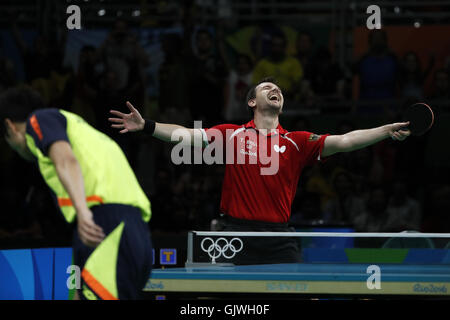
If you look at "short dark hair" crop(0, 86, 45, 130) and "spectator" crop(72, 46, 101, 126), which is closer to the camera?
"short dark hair" crop(0, 86, 45, 130)

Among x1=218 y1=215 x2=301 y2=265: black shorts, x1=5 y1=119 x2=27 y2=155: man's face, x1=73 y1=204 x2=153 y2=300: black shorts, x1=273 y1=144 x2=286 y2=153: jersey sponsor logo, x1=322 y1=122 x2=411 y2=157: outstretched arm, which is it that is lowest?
x1=218 y1=215 x2=301 y2=265: black shorts

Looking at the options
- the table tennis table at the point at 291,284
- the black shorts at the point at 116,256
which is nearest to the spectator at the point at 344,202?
the table tennis table at the point at 291,284

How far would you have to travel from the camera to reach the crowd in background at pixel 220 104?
1006 centimetres

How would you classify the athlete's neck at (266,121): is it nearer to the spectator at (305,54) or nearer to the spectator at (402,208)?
the spectator at (402,208)

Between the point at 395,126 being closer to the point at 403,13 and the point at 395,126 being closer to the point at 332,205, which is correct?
the point at 332,205

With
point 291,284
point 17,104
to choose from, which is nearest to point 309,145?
point 291,284

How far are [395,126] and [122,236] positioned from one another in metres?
2.69

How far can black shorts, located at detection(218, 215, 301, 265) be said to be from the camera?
6.04 metres

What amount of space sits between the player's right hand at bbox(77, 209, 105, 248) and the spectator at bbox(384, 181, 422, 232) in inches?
244

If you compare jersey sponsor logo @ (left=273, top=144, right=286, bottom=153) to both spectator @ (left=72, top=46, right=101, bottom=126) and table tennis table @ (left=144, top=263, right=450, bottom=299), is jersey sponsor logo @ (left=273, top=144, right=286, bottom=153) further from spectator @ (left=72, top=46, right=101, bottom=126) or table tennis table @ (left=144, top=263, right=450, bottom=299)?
spectator @ (left=72, top=46, right=101, bottom=126)

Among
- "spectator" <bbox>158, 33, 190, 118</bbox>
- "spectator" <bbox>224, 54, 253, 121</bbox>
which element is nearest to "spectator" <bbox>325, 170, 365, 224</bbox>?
"spectator" <bbox>224, 54, 253, 121</bbox>

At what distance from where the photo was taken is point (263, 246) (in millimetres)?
6188

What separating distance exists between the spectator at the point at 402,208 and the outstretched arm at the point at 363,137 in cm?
346
